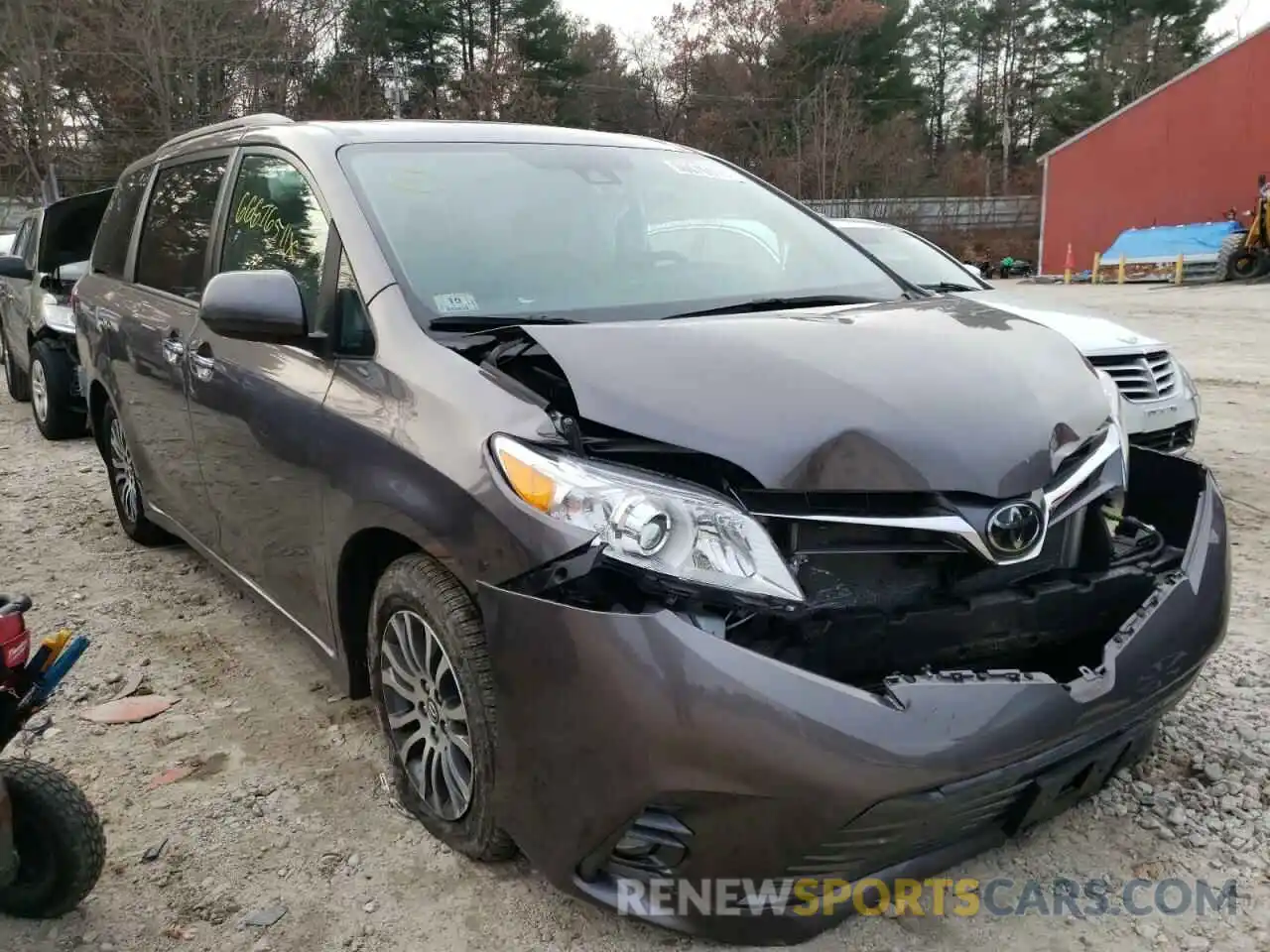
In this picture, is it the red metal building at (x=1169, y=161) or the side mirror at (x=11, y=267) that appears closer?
the side mirror at (x=11, y=267)

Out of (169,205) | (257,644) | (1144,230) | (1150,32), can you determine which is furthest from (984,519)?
(1150,32)

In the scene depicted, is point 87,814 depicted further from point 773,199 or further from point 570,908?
point 773,199

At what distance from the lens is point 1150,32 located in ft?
141

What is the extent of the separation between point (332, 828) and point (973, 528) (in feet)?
5.60

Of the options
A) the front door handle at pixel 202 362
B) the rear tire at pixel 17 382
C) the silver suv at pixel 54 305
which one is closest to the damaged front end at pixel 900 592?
the front door handle at pixel 202 362

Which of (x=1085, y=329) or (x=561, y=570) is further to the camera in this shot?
(x=1085, y=329)

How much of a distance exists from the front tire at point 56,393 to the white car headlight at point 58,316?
17 centimetres

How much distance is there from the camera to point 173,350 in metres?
3.44

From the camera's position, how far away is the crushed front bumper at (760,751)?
1663 millimetres

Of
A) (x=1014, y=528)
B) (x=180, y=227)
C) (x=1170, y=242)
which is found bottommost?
(x=1014, y=528)

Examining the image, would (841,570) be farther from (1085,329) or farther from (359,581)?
(1085,329)

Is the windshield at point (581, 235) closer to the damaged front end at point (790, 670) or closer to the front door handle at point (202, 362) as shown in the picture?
the damaged front end at point (790, 670)

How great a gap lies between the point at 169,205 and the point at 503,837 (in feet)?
9.66

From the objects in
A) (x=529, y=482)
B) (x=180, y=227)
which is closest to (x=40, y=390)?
(x=180, y=227)
